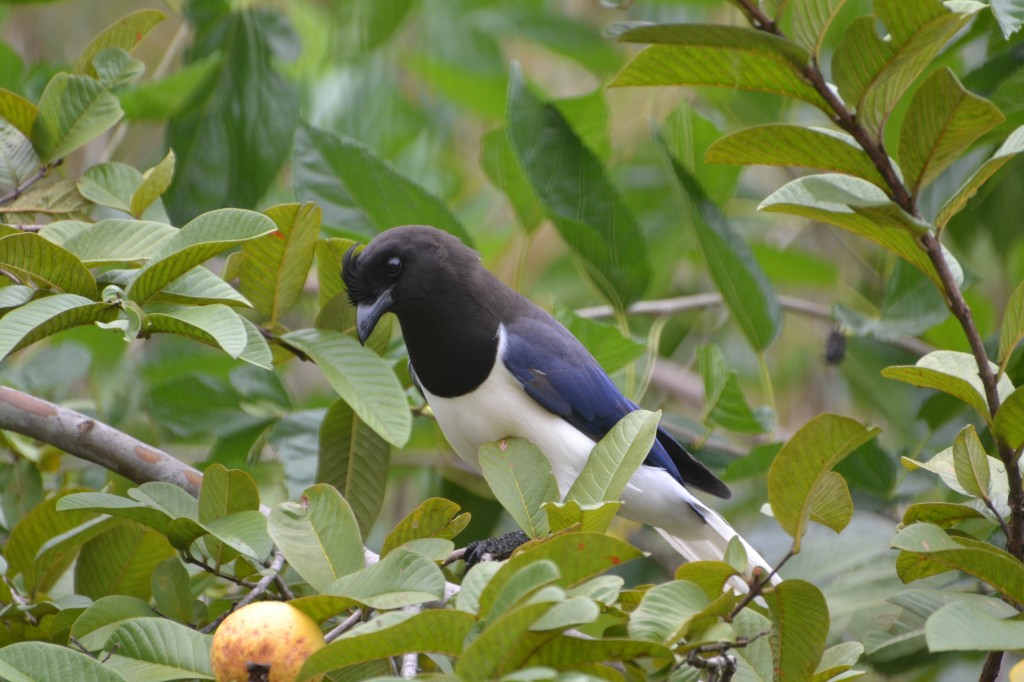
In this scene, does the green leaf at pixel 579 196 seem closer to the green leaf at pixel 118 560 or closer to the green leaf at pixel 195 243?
the green leaf at pixel 195 243

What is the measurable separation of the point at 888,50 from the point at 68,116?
1.56 meters

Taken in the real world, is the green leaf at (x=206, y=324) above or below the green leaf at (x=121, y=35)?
below

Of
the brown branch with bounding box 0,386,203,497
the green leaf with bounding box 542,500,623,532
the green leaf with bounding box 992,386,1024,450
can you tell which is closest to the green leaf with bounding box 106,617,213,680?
the green leaf with bounding box 542,500,623,532

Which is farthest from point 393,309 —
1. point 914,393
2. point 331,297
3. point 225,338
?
point 914,393

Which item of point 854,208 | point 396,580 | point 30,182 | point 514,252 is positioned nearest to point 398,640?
point 396,580

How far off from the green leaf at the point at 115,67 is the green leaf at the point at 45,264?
2.00 ft

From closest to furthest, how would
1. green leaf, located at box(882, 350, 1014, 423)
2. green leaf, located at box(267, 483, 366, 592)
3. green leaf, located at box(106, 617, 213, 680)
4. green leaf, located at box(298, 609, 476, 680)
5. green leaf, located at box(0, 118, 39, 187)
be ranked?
green leaf, located at box(298, 609, 476, 680), green leaf, located at box(106, 617, 213, 680), green leaf, located at box(267, 483, 366, 592), green leaf, located at box(882, 350, 1014, 423), green leaf, located at box(0, 118, 39, 187)

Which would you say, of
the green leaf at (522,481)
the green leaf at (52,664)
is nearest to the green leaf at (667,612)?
the green leaf at (522,481)

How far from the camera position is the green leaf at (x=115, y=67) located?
7.64 feet

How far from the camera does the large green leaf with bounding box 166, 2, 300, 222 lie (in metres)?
3.43

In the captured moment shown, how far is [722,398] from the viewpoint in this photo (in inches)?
117

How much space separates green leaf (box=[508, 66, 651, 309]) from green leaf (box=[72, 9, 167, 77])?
3.11ft

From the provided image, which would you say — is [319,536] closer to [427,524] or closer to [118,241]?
[427,524]

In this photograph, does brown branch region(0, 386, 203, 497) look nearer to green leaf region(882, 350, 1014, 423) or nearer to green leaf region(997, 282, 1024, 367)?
green leaf region(882, 350, 1014, 423)
